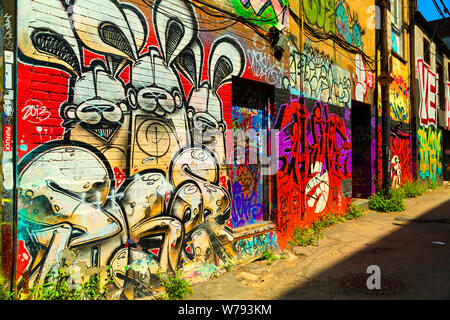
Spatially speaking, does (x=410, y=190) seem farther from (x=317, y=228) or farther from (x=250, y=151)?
(x=250, y=151)

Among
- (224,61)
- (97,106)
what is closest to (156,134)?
(97,106)

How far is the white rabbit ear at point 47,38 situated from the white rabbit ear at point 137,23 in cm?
67

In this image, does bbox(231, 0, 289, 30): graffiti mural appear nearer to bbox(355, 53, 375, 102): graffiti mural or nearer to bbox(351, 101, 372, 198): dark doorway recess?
bbox(355, 53, 375, 102): graffiti mural

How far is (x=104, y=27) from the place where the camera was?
3332 mm

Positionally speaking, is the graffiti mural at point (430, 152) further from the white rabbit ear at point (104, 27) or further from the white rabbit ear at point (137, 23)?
the white rabbit ear at point (104, 27)

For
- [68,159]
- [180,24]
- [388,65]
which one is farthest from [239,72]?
[388,65]

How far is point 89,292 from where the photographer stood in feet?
10.1

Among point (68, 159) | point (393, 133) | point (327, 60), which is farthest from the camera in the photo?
point (393, 133)

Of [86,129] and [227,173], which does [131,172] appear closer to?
[86,129]

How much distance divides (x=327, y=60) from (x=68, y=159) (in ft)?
19.7

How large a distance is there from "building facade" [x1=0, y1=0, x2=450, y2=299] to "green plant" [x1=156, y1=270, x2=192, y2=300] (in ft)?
0.36

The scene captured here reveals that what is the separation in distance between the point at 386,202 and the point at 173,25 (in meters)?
7.34

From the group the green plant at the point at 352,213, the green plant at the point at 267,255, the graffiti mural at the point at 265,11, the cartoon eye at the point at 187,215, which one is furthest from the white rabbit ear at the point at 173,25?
the green plant at the point at 352,213

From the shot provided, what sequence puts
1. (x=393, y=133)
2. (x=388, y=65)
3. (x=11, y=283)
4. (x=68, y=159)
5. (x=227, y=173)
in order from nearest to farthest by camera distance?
(x=11, y=283) → (x=68, y=159) → (x=227, y=173) → (x=388, y=65) → (x=393, y=133)
